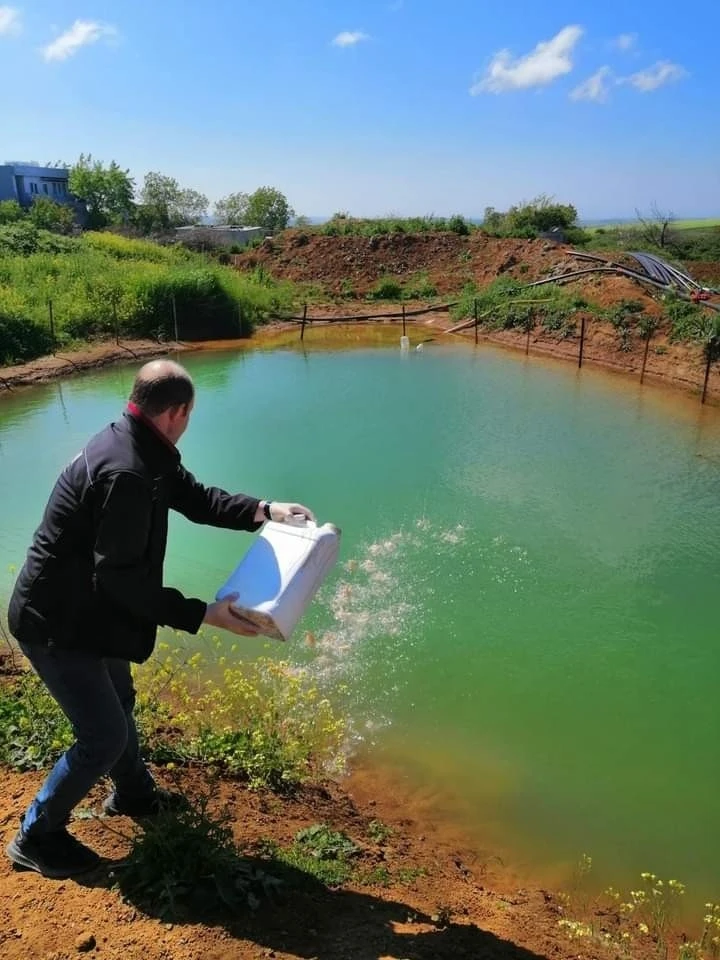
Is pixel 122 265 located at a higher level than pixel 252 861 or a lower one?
higher

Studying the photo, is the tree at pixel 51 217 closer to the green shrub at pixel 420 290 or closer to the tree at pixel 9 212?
the tree at pixel 9 212

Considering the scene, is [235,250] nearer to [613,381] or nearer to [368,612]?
[613,381]

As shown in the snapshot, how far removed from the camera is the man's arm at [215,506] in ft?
7.86

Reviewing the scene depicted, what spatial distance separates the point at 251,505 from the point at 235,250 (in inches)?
1072

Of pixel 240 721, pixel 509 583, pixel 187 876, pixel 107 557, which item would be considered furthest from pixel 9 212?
pixel 187 876

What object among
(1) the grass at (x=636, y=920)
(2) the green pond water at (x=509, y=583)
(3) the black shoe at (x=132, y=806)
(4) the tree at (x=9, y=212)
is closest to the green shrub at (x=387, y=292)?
(2) the green pond water at (x=509, y=583)

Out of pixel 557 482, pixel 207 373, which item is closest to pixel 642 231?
pixel 207 373

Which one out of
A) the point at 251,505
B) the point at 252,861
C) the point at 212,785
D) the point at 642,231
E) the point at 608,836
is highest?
the point at 642,231

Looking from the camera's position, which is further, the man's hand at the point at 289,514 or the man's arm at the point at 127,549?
the man's hand at the point at 289,514

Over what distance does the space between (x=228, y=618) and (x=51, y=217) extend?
36.2 m

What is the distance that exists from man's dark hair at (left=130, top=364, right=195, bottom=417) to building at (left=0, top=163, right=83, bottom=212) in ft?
161

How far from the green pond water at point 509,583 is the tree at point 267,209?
38455mm

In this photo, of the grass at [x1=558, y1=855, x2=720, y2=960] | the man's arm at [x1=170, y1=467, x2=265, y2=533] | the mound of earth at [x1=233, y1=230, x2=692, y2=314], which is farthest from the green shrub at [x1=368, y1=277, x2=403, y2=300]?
the man's arm at [x1=170, y1=467, x2=265, y2=533]

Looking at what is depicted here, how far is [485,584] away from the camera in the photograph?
601cm
